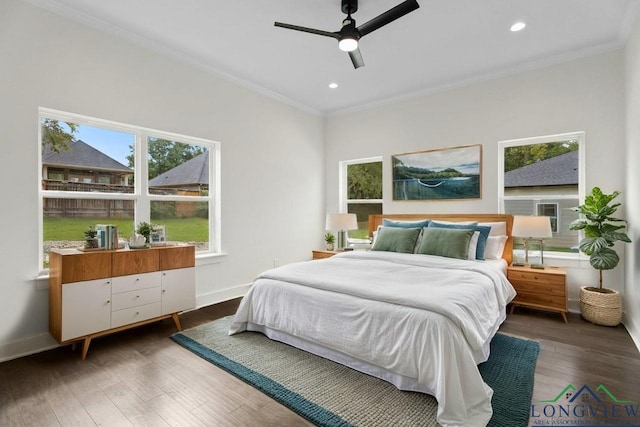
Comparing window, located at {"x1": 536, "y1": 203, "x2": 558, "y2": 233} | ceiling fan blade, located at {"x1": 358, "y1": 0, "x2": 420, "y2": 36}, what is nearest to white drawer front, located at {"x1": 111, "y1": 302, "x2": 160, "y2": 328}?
ceiling fan blade, located at {"x1": 358, "y1": 0, "x2": 420, "y2": 36}

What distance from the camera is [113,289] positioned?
272 centimetres

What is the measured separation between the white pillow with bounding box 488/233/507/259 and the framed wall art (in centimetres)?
73

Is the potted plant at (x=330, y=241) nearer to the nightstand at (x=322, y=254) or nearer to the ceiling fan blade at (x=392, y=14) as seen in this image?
the nightstand at (x=322, y=254)

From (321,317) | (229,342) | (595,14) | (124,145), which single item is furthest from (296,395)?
(595,14)

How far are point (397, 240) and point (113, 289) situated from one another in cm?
299

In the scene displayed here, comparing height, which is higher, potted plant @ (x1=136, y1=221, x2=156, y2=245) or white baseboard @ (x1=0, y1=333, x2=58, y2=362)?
potted plant @ (x1=136, y1=221, x2=156, y2=245)

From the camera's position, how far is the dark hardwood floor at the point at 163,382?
183cm

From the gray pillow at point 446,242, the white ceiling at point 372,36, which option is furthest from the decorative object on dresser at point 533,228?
the white ceiling at point 372,36

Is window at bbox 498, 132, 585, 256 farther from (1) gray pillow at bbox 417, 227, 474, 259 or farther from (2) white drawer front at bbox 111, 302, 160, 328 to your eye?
(2) white drawer front at bbox 111, 302, 160, 328

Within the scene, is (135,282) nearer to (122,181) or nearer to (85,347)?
(85,347)

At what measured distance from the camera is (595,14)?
112 inches

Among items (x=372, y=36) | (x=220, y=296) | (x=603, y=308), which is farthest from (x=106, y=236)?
(x=603, y=308)

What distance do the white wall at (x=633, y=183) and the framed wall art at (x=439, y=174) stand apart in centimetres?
146

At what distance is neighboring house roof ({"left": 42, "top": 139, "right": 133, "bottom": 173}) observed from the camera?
288cm
